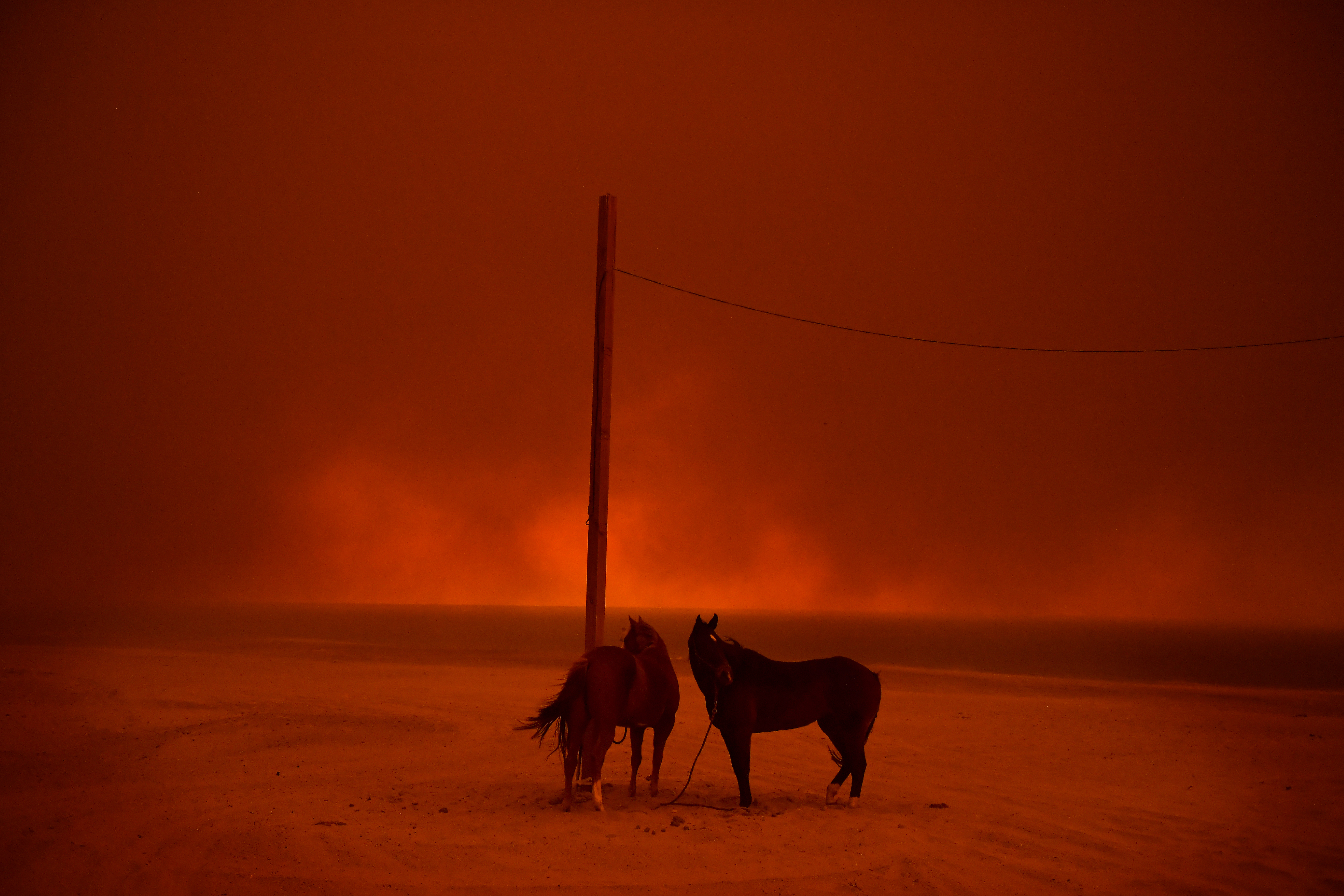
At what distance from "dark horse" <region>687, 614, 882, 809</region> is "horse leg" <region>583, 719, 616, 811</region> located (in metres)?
0.92

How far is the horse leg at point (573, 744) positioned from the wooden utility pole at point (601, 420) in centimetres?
151

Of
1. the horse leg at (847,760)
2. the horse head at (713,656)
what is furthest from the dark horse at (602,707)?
the horse leg at (847,760)

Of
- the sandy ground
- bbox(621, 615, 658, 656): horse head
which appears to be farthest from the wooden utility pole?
the sandy ground

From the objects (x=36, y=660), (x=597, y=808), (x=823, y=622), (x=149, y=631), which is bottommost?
(x=823, y=622)

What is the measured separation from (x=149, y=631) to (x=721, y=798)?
38.8 m

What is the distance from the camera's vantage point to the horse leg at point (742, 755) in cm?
855

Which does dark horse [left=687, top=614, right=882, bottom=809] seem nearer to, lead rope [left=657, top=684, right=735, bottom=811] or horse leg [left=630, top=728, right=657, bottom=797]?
lead rope [left=657, top=684, right=735, bottom=811]

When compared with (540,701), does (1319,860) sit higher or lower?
higher

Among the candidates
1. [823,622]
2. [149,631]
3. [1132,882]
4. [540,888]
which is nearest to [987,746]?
[1132,882]

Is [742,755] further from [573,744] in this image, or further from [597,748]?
[573,744]

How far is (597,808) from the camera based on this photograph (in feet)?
27.9

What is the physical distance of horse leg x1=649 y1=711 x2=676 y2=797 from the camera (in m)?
9.05

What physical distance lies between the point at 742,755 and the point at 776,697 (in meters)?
0.60

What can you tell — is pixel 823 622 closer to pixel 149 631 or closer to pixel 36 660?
pixel 149 631
